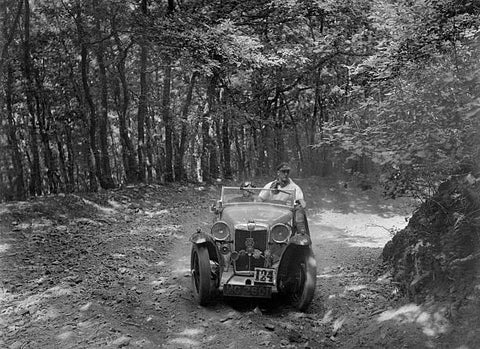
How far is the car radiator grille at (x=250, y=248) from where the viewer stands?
6660 millimetres

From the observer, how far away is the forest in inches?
226

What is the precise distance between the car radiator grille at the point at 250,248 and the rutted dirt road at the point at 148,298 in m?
0.59

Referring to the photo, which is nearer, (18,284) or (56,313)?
(56,313)

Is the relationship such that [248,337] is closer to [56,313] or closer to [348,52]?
[56,313]

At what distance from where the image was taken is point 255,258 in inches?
262

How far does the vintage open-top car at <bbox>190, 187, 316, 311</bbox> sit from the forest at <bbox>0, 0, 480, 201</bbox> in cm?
147

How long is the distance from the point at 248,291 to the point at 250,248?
69 centimetres

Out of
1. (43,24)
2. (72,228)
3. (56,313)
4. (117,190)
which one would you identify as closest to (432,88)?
(56,313)

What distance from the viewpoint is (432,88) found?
562 centimetres

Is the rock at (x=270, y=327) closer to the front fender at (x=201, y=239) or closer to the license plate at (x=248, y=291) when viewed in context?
the license plate at (x=248, y=291)

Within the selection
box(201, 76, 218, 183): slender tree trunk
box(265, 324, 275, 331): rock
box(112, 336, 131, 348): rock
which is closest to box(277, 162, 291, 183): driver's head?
box(265, 324, 275, 331): rock

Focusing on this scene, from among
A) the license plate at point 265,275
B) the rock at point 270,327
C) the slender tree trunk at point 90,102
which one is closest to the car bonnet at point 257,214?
the license plate at point 265,275

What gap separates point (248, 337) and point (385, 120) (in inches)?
133

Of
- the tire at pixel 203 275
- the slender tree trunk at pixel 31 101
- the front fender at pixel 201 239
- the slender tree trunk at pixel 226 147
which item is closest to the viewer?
the tire at pixel 203 275
